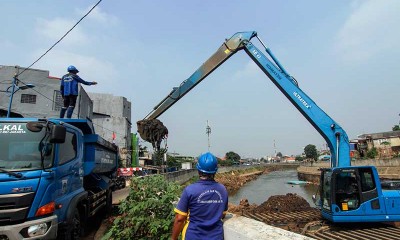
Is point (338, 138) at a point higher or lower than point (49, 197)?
higher

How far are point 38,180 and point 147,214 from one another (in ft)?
5.48

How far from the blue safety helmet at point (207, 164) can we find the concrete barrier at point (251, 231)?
2.38 feet

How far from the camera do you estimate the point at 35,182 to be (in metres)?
4.56

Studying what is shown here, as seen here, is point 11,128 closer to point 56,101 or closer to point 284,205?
point 284,205

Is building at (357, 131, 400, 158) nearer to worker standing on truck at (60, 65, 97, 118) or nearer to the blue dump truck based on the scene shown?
worker standing on truck at (60, 65, 97, 118)

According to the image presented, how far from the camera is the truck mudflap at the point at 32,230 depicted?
4.29 m

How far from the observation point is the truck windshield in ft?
15.6

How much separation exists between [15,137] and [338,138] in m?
9.19

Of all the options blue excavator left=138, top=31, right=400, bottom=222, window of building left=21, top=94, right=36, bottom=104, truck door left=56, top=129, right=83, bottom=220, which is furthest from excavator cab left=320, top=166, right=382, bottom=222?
window of building left=21, top=94, right=36, bottom=104

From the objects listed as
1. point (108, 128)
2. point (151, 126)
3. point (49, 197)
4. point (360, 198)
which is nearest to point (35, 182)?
point (49, 197)

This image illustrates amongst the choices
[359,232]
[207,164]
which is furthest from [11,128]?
[359,232]

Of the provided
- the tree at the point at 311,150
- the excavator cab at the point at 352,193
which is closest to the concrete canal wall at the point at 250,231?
the excavator cab at the point at 352,193

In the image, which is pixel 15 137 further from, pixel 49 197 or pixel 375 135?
pixel 375 135

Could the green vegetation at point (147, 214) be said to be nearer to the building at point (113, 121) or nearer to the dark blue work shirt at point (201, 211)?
the dark blue work shirt at point (201, 211)
